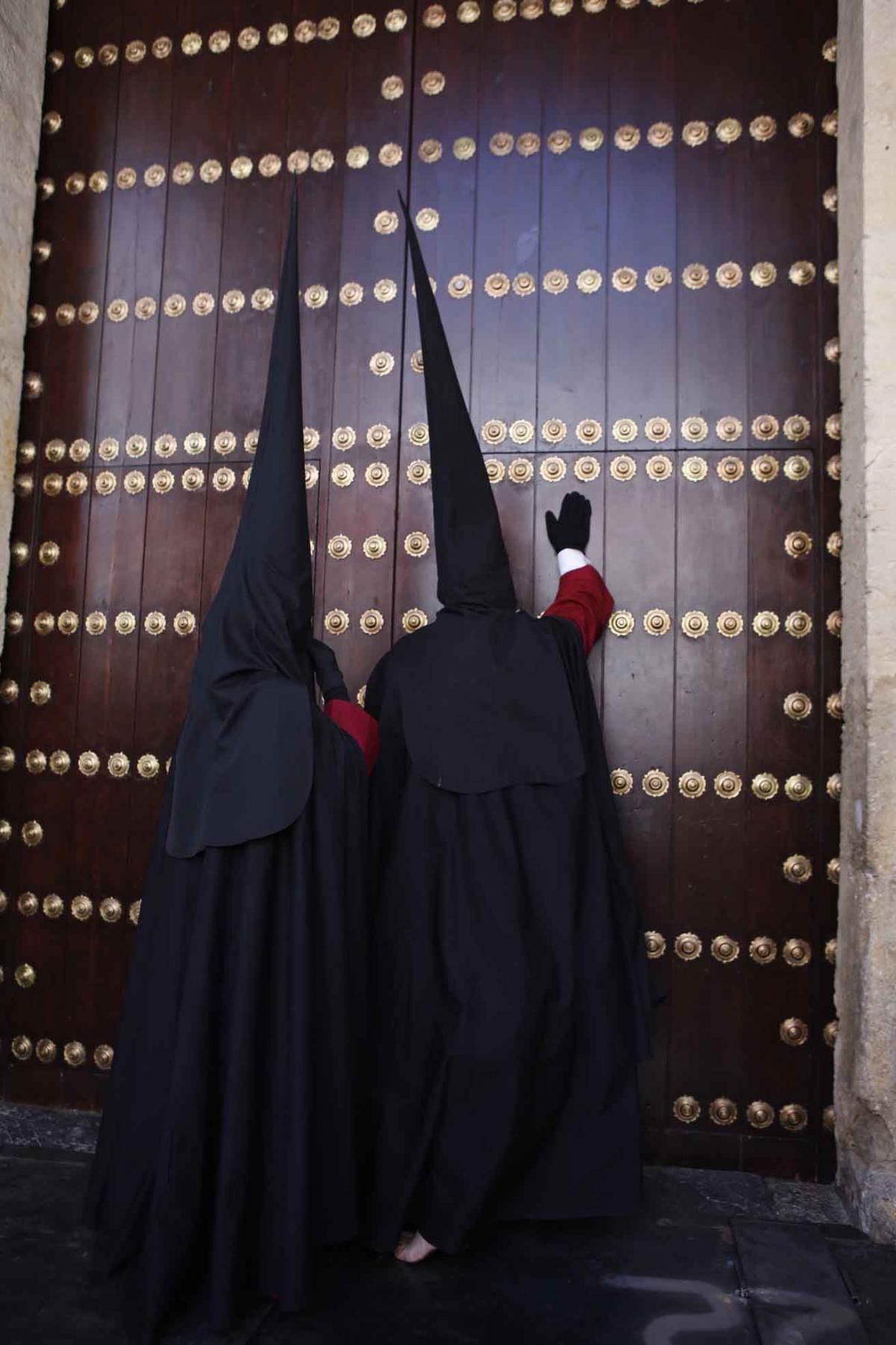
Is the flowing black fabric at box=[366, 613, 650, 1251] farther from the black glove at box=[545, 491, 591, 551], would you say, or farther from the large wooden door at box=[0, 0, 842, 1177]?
the large wooden door at box=[0, 0, 842, 1177]

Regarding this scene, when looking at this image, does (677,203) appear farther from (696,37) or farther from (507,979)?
(507,979)

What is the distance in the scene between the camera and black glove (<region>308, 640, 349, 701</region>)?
2.40 meters

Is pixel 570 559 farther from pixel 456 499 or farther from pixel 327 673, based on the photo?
pixel 327 673

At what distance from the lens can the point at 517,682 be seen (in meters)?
2.43

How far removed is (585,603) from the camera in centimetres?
281

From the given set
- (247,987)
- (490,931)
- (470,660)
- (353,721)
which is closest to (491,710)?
(470,660)

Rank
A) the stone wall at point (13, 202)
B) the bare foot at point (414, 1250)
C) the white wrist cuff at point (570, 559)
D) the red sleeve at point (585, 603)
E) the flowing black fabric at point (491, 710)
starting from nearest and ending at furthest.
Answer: the bare foot at point (414, 1250), the flowing black fabric at point (491, 710), the red sleeve at point (585, 603), the white wrist cuff at point (570, 559), the stone wall at point (13, 202)

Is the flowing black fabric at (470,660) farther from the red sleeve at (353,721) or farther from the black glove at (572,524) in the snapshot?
the black glove at (572,524)

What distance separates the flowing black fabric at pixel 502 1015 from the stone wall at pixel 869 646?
0.62 m

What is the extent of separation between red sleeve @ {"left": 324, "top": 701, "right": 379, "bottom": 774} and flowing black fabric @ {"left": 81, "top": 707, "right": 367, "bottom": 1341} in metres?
0.18

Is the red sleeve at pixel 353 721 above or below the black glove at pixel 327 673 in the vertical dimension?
below

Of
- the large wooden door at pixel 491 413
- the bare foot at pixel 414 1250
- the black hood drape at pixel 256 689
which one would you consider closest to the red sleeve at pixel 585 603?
the large wooden door at pixel 491 413

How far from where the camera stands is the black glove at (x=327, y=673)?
2396 mm

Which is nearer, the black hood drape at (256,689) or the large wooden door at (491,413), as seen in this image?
the black hood drape at (256,689)
